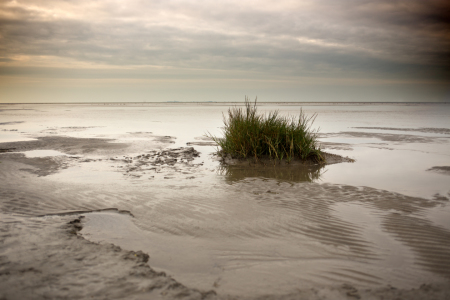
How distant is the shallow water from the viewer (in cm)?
294

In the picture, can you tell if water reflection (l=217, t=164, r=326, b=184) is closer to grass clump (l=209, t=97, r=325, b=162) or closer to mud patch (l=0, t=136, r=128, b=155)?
grass clump (l=209, t=97, r=325, b=162)

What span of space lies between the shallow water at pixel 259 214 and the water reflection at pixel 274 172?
0.08 ft

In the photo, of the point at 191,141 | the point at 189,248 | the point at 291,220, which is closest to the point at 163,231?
the point at 189,248

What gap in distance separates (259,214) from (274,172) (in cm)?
307

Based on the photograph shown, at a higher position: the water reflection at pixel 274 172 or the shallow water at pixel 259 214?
the water reflection at pixel 274 172

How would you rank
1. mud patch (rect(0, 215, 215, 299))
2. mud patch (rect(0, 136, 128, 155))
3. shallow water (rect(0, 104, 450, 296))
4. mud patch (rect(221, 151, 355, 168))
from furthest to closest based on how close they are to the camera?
mud patch (rect(0, 136, 128, 155)) < mud patch (rect(221, 151, 355, 168)) < shallow water (rect(0, 104, 450, 296)) < mud patch (rect(0, 215, 215, 299))

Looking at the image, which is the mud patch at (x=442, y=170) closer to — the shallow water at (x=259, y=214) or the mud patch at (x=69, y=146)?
the shallow water at (x=259, y=214)

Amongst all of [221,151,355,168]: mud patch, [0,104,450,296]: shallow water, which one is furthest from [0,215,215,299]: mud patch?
[221,151,355,168]: mud patch

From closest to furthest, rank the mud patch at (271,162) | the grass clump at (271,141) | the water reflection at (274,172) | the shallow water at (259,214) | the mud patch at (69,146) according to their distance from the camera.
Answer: the shallow water at (259,214), the water reflection at (274,172), the mud patch at (271,162), the grass clump at (271,141), the mud patch at (69,146)

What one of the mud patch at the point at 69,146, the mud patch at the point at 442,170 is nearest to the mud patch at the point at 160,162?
the mud patch at the point at 69,146

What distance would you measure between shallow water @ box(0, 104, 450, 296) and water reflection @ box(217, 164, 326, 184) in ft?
0.08

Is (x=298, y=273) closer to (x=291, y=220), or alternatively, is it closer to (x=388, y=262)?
(x=388, y=262)

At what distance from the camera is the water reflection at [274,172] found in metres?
6.91

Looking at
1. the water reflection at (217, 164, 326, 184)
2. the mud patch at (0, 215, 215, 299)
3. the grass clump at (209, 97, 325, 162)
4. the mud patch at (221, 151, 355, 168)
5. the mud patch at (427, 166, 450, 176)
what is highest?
the grass clump at (209, 97, 325, 162)
